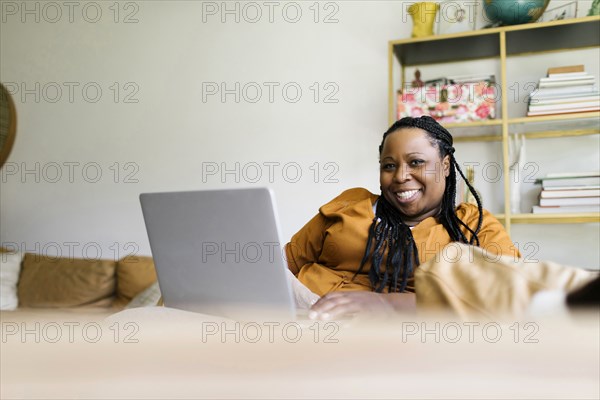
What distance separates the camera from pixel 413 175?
163cm

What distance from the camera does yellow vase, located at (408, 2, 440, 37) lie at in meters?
2.41

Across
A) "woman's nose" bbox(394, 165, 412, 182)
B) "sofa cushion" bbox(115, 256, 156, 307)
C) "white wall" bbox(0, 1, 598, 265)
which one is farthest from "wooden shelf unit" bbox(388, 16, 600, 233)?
"sofa cushion" bbox(115, 256, 156, 307)

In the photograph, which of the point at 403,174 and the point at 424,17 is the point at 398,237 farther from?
the point at 424,17

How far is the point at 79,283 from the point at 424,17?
214cm

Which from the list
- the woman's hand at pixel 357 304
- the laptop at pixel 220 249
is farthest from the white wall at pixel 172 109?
the laptop at pixel 220 249

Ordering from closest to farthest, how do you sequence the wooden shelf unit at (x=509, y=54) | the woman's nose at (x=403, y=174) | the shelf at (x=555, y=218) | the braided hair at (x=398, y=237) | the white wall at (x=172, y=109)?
1. the braided hair at (x=398, y=237)
2. the woman's nose at (x=403, y=174)
3. the shelf at (x=555, y=218)
4. the wooden shelf unit at (x=509, y=54)
5. the white wall at (x=172, y=109)

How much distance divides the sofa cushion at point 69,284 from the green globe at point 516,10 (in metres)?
2.20

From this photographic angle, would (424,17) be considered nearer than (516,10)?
No

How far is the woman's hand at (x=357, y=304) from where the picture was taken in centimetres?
108

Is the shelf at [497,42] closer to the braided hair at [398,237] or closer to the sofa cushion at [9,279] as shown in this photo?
the braided hair at [398,237]

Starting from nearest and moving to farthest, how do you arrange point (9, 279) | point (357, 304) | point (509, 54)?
1. point (357, 304)
2. point (509, 54)
3. point (9, 279)

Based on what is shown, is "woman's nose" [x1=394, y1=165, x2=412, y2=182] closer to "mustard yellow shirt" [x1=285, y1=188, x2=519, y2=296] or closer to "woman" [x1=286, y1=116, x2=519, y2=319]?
"woman" [x1=286, y1=116, x2=519, y2=319]

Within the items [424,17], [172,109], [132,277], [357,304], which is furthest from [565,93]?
[132,277]

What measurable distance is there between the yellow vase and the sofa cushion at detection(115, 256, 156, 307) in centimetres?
171
